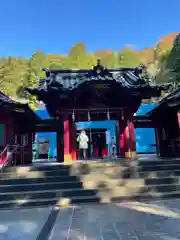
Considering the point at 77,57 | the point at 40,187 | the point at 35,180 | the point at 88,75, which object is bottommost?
the point at 40,187

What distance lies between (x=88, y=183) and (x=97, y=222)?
249 centimetres

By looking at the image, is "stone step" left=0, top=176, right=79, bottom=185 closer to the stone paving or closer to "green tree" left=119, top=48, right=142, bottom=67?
the stone paving

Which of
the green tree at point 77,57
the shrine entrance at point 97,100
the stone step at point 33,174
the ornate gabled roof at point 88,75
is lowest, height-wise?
the stone step at point 33,174

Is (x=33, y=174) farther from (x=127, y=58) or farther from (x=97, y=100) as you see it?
(x=127, y=58)

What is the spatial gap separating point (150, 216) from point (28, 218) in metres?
3.04

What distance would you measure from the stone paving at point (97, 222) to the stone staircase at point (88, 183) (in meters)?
0.47

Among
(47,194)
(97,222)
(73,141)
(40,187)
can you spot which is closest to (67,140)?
(73,141)

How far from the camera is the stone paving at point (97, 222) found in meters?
3.82

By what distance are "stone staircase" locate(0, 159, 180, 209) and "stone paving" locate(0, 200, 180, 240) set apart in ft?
1.54

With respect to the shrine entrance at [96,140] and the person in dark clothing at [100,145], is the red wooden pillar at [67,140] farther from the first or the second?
the shrine entrance at [96,140]

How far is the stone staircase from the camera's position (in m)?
6.51

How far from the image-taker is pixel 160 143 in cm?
1259

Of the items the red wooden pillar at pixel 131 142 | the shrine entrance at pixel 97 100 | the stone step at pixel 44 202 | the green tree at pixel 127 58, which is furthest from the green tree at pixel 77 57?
the stone step at pixel 44 202

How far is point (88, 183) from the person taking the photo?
7023 mm
